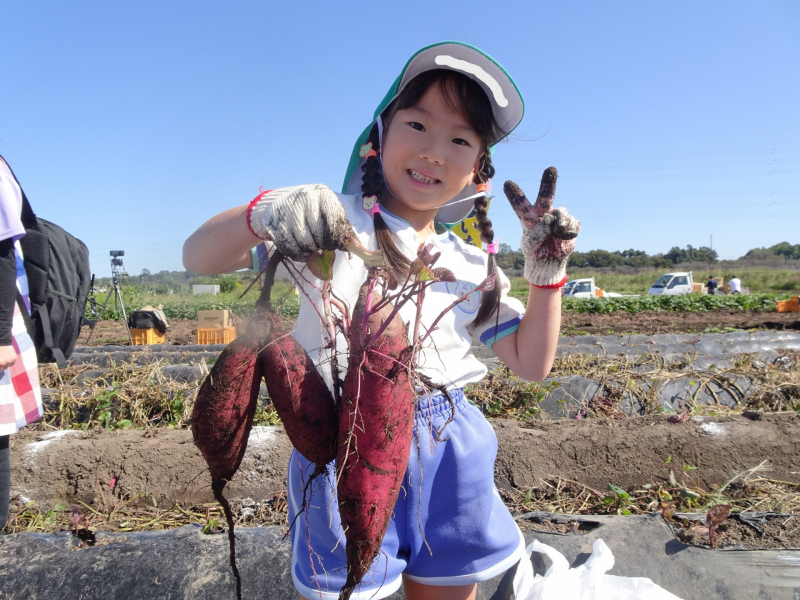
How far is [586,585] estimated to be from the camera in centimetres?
171

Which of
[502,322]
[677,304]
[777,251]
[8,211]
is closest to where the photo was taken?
[502,322]

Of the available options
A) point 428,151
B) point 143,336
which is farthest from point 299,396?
point 143,336

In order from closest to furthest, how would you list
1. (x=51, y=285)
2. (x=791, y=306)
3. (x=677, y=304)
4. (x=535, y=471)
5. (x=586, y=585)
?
(x=586, y=585), (x=51, y=285), (x=535, y=471), (x=791, y=306), (x=677, y=304)

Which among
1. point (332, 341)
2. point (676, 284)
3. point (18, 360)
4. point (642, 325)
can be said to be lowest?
point (642, 325)

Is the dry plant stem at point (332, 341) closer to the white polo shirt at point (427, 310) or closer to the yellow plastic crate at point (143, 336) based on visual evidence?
the white polo shirt at point (427, 310)

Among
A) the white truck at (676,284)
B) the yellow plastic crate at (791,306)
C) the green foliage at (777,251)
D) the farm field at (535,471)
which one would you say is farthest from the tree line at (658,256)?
the farm field at (535,471)

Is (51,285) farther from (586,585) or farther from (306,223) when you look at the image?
(586,585)

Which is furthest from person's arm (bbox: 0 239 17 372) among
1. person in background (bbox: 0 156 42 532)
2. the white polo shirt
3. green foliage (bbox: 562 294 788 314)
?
green foliage (bbox: 562 294 788 314)

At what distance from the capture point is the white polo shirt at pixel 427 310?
1337 millimetres

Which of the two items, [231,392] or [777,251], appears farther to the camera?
[777,251]

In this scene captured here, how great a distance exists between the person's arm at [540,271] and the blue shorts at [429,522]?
32 cm

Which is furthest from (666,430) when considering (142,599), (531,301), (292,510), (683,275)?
(683,275)

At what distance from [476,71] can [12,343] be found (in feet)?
6.59

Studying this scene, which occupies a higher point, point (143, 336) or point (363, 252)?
point (363, 252)
